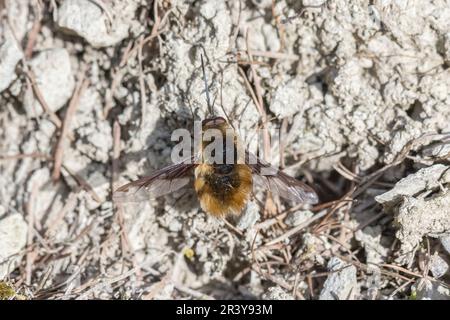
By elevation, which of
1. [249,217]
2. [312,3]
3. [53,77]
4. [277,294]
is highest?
[312,3]

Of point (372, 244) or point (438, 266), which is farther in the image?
point (372, 244)

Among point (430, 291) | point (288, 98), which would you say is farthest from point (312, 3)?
point (430, 291)

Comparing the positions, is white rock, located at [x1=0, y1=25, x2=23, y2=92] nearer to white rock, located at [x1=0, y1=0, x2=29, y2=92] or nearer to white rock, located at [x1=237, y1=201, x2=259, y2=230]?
white rock, located at [x1=0, y1=0, x2=29, y2=92]

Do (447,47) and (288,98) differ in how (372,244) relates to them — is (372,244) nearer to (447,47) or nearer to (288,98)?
(288,98)

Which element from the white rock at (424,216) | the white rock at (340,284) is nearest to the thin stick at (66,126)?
the white rock at (340,284)

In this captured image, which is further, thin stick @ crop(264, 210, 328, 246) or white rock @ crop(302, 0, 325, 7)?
thin stick @ crop(264, 210, 328, 246)

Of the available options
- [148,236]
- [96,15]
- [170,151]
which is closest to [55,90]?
[96,15]

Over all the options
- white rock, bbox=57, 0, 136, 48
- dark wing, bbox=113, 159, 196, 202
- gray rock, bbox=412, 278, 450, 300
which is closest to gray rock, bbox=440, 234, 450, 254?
gray rock, bbox=412, 278, 450, 300

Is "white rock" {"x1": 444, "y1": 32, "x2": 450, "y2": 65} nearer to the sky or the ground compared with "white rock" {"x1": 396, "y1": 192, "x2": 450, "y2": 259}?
nearer to the sky
